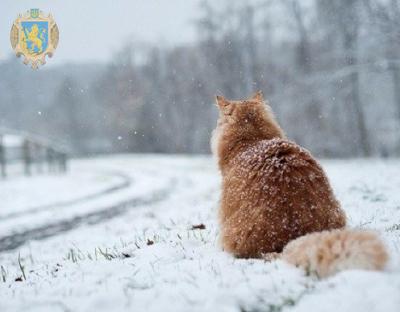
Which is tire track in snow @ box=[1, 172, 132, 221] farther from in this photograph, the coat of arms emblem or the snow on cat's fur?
the snow on cat's fur

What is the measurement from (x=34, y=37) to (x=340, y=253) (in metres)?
9.93

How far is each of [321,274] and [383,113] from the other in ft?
74.0

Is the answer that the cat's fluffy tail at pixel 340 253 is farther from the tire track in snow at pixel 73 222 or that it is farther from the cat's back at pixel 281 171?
the tire track in snow at pixel 73 222

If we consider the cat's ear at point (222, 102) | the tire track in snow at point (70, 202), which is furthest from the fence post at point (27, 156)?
the cat's ear at point (222, 102)

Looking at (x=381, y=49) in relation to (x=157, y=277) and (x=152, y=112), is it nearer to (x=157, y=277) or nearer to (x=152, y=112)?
(x=157, y=277)

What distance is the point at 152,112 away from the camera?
44219mm

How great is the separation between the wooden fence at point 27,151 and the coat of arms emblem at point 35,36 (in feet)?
37.8

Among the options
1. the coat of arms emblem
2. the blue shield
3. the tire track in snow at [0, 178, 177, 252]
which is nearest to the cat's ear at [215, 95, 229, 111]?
the tire track in snow at [0, 178, 177, 252]

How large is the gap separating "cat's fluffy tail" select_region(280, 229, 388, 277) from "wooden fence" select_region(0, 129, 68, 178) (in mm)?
19891

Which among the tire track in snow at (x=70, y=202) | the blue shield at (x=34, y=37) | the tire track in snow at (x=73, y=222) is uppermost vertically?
the blue shield at (x=34, y=37)

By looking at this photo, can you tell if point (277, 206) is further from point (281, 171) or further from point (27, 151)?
point (27, 151)

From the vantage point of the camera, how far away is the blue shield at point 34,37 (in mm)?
10422

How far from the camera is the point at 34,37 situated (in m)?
10.5

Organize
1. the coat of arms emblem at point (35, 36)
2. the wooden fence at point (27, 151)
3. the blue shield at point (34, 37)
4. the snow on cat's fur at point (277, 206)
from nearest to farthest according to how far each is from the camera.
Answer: the snow on cat's fur at point (277, 206) → the coat of arms emblem at point (35, 36) → the blue shield at point (34, 37) → the wooden fence at point (27, 151)
